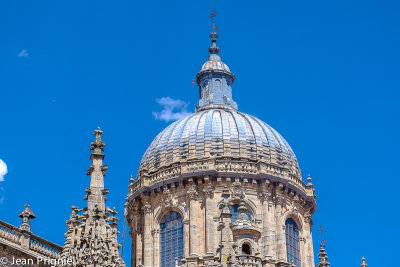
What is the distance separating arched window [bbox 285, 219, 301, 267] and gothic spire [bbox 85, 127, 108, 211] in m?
37.3

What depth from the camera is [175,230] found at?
6053cm

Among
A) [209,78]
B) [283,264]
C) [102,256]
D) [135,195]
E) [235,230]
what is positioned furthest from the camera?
[209,78]

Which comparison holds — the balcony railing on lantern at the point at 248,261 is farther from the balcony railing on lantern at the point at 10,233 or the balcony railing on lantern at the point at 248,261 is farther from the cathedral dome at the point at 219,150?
the cathedral dome at the point at 219,150

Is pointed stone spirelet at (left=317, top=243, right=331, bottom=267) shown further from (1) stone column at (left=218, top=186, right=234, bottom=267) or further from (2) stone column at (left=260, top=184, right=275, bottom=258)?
(1) stone column at (left=218, top=186, right=234, bottom=267)

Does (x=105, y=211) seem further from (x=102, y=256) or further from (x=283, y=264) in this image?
(x=283, y=264)

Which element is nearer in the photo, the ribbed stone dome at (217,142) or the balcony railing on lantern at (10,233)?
the balcony railing on lantern at (10,233)

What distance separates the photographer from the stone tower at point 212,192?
195 feet

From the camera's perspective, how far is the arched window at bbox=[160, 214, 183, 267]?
6000 centimetres

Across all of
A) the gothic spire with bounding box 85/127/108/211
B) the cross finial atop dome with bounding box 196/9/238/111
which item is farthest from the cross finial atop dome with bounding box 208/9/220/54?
the gothic spire with bounding box 85/127/108/211

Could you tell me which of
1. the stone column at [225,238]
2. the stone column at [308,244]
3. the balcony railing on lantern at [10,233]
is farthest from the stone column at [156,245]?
the stone column at [225,238]

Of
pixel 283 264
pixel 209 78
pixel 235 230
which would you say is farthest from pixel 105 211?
pixel 209 78

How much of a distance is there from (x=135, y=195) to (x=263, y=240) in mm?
10068

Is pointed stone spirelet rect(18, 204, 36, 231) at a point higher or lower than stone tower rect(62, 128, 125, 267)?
higher

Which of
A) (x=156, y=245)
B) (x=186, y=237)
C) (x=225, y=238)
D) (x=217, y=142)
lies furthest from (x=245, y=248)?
(x=217, y=142)
